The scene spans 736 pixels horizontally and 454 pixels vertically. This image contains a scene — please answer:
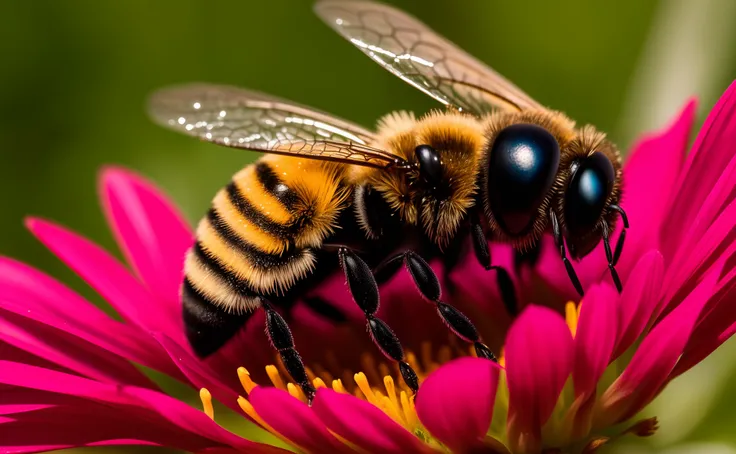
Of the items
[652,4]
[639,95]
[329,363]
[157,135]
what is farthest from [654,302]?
[157,135]

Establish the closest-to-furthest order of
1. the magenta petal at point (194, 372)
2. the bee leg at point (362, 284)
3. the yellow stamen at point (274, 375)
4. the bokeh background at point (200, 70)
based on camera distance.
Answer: the magenta petal at point (194, 372) → the bee leg at point (362, 284) → the yellow stamen at point (274, 375) → the bokeh background at point (200, 70)

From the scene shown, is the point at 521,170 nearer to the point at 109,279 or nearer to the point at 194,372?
the point at 194,372

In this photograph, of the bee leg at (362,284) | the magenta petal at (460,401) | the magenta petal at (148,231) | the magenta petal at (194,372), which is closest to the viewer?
the magenta petal at (460,401)

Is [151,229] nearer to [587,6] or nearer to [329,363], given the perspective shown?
[329,363]

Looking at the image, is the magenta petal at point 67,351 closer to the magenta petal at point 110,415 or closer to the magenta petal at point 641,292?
the magenta petal at point 110,415

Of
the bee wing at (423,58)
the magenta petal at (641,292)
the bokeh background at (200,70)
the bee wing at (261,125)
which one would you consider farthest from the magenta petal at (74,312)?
the bokeh background at (200,70)

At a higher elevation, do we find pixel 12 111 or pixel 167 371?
pixel 12 111

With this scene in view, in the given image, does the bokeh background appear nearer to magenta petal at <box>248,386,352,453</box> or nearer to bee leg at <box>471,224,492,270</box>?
bee leg at <box>471,224,492,270</box>
